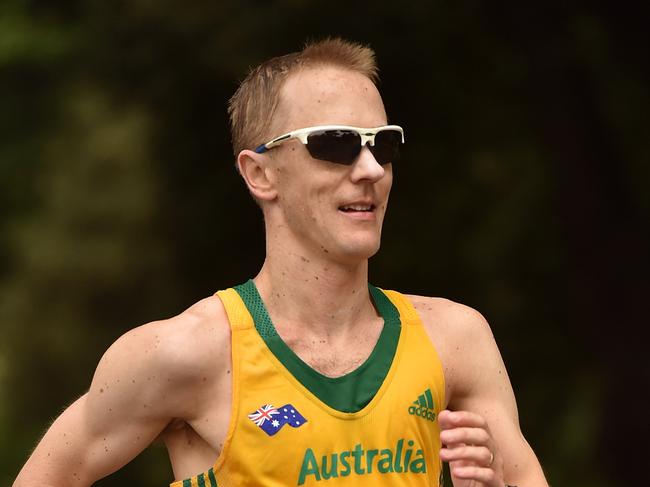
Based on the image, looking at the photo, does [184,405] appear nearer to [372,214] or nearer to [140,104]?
[372,214]

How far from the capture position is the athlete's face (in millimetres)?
4160

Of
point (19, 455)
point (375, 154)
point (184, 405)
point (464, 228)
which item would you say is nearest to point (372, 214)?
point (375, 154)

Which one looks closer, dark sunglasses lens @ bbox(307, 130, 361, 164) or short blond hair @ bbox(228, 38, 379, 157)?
dark sunglasses lens @ bbox(307, 130, 361, 164)

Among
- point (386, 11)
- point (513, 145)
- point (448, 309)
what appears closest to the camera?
point (448, 309)

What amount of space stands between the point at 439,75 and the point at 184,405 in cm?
663

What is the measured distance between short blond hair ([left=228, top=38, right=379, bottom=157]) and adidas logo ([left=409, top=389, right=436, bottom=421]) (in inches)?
34.1

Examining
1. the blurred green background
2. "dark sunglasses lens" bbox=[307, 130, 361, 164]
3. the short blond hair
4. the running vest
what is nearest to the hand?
the running vest

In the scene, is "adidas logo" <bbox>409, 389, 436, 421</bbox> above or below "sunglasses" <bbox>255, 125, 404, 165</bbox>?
below

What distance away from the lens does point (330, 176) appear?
416 centimetres

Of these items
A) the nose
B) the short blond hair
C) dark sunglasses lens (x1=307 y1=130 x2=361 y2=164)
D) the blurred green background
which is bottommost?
the nose

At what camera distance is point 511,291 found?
35.5 feet

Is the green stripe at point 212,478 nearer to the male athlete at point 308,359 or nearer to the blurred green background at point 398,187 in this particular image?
the male athlete at point 308,359

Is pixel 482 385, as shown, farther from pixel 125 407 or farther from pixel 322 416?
pixel 125 407

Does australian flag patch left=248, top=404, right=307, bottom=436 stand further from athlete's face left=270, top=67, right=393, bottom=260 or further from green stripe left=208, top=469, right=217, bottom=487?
athlete's face left=270, top=67, right=393, bottom=260
